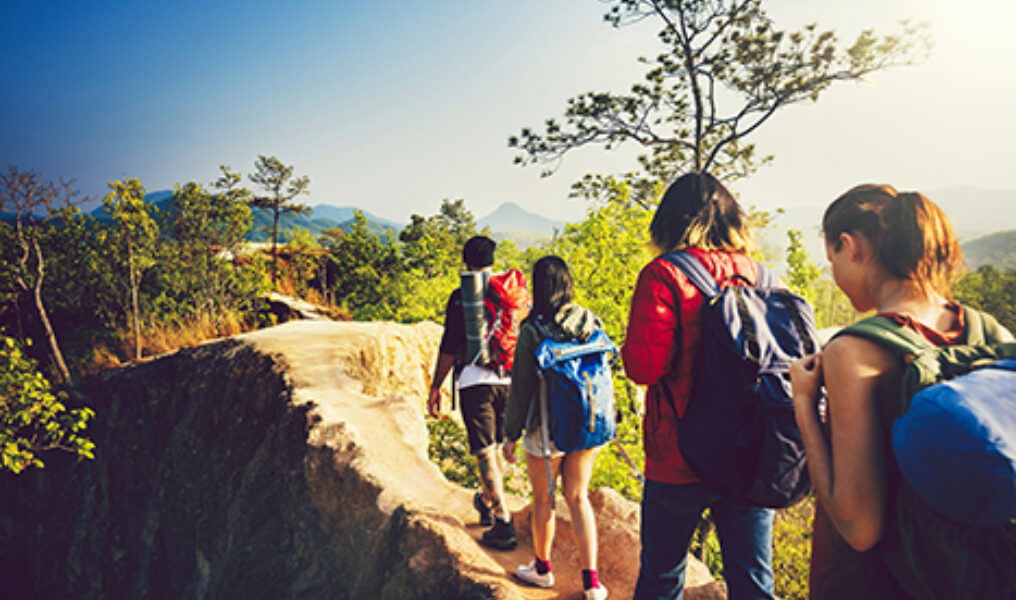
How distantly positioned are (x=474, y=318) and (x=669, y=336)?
77.6 inches

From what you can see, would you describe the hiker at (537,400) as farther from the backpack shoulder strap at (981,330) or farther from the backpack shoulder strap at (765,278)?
the backpack shoulder strap at (981,330)

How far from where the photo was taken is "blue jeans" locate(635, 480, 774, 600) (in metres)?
2.11

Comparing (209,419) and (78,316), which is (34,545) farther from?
(209,419)

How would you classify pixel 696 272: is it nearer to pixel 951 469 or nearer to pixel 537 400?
pixel 951 469

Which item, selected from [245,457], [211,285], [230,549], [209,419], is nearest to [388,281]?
[211,285]

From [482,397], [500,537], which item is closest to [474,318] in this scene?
[482,397]

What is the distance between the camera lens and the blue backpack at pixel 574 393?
283cm

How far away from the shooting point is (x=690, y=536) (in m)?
2.19

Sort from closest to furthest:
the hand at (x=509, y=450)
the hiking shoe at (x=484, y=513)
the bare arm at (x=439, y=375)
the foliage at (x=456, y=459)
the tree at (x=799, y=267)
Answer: the hand at (x=509, y=450)
the bare arm at (x=439, y=375)
the hiking shoe at (x=484, y=513)
the foliage at (x=456, y=459)
the tree at (x=799, y=267)

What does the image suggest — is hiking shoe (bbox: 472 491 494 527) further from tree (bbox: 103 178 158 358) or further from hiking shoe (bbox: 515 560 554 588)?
tree (bbox: 103 178 158 358)

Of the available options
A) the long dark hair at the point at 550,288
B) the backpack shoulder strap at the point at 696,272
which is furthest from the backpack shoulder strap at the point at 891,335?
the long dark hair at the point at 550,288

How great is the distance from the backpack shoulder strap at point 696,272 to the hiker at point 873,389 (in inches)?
18.8

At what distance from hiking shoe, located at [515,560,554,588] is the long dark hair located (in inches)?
68.7

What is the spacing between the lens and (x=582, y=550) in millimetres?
3068
